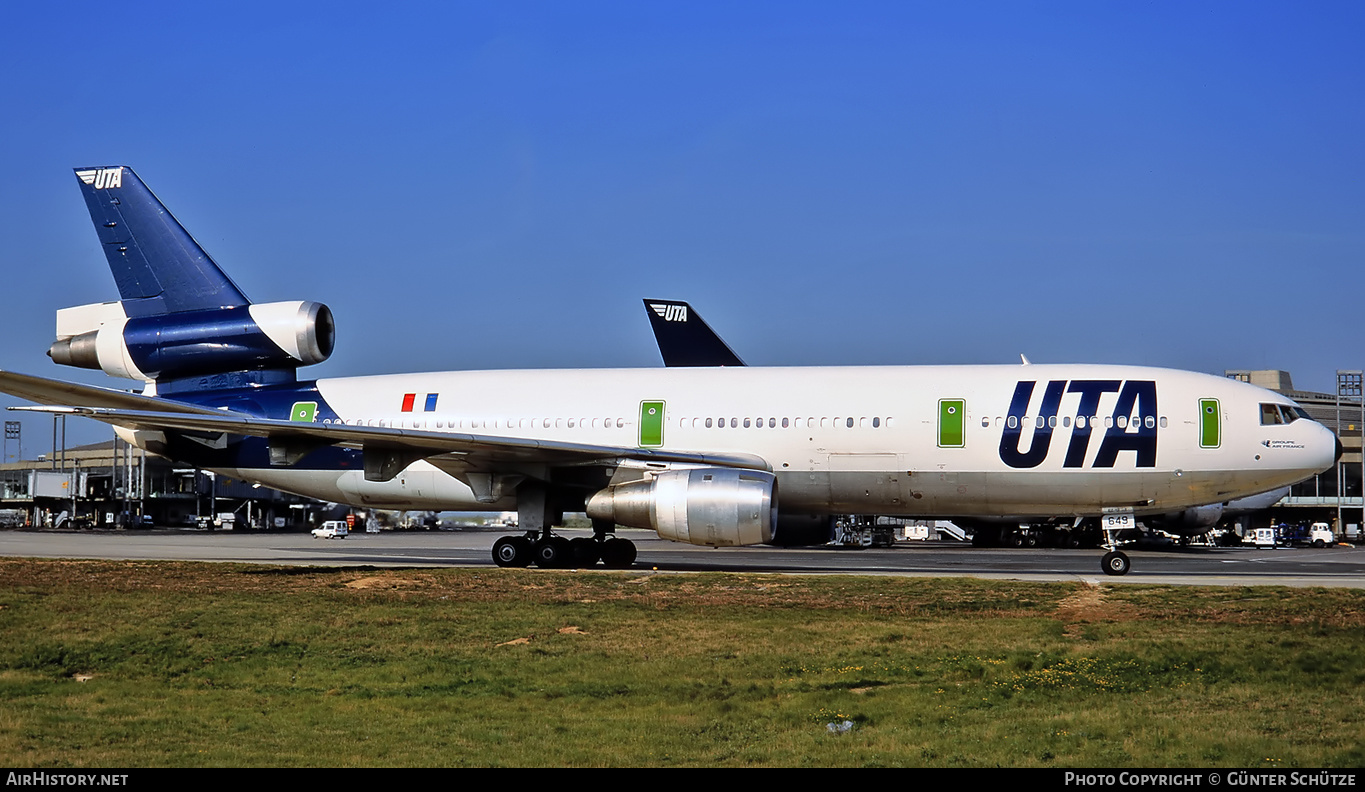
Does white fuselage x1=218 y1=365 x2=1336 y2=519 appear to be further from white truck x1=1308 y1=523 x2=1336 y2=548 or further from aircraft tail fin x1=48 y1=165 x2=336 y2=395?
white truck x1=1308 y1=523 x2=1336 y2=548

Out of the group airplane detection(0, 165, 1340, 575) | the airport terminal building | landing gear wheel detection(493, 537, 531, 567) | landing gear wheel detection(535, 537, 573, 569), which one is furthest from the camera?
the airport terminal building

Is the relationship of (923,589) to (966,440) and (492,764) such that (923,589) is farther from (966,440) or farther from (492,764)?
(492,764)

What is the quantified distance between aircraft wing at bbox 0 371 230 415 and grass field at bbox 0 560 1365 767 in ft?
12.8

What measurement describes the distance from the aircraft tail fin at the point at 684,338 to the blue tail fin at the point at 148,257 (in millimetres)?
23465

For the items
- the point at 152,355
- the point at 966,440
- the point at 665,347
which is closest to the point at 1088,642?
the point at 966,440

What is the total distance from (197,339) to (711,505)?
1224 cm

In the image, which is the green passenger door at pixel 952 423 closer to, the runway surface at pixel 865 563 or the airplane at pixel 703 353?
the runway surface at pixel 865 563

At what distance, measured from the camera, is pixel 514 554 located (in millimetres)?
23391

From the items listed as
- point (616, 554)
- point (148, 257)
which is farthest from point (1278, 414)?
point (148, 257)

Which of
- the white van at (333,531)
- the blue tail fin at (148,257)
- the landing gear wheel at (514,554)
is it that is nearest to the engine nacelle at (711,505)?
the landing gear wheel at (514,554)

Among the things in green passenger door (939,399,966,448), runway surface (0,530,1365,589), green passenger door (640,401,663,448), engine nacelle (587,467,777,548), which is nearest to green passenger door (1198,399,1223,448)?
runway surface (0,530,1365,589)

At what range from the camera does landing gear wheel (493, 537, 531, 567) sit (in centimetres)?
2336

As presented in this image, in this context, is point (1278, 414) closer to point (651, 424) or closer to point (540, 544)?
point (651, 424)

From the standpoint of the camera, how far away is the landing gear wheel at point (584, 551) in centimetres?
2356
